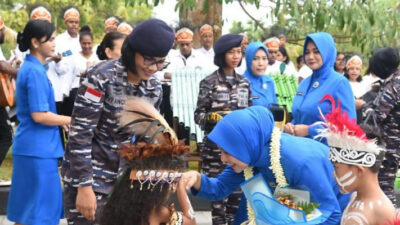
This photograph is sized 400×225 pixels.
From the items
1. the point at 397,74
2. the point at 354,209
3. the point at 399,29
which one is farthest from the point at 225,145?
the point at 399,29

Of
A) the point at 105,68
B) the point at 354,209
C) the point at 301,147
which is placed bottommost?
the point at 354,209

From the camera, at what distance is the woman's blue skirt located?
561cm

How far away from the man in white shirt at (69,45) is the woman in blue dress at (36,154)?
13.1 feet

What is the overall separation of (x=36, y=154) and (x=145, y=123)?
1907 millimetres

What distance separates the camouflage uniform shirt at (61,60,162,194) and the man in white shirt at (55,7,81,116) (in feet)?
17.8

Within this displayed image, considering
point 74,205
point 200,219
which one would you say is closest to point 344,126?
point 74,205

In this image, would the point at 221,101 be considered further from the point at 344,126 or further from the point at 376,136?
the point at 344,126

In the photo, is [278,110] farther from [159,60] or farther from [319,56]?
[159,60]

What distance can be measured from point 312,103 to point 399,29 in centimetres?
586

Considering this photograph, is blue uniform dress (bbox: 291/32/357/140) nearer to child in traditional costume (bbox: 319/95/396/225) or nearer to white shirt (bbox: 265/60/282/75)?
child in traditional costume (bbox: 319/95/396/225)

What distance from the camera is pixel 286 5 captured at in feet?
35.9

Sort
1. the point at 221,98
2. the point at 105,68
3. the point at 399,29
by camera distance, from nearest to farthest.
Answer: the point at 105,68
the point at 221,98
the point at 399,29

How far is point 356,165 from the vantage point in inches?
157

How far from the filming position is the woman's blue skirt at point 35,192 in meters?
5.61
